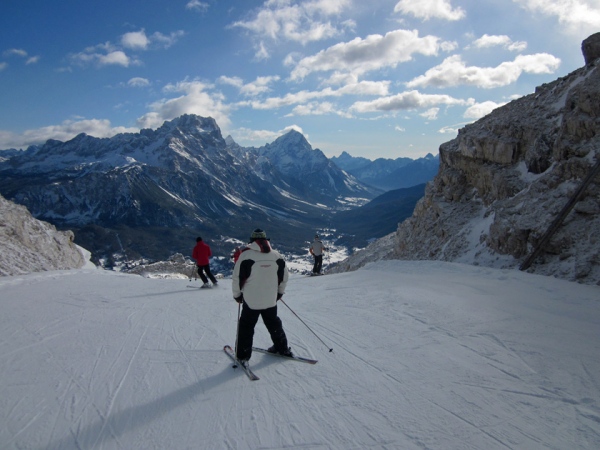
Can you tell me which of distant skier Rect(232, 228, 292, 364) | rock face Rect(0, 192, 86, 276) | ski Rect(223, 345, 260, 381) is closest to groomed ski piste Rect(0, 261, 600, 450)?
ski Rect(223, 345, 260, 381)

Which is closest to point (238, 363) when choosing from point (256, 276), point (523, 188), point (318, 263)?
point (256, 276)

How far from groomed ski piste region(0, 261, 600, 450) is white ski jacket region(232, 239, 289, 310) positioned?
1217 millimetres

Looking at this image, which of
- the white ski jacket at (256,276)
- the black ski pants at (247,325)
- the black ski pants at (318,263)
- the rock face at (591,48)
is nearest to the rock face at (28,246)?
the black ski pants at (318,263)

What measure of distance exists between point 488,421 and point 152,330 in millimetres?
7281

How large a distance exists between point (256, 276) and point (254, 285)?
16cm

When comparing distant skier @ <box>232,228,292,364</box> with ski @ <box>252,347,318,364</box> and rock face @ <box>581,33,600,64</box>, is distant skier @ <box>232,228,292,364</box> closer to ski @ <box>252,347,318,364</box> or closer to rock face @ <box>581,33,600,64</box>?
ski @ <box>252,347,318,364</box>

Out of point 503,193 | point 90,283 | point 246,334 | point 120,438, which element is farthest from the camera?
point 503,193

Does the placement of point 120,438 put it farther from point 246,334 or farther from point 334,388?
point 334,388

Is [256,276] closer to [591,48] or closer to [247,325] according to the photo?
[247,325]

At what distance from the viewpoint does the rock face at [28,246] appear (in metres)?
20.0

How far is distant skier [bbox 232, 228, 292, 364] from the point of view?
20.6 feet

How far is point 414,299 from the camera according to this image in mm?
10078

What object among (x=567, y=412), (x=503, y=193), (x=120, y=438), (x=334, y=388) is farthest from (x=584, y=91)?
(x=120, y=438)

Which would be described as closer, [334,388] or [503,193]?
[334,388]
